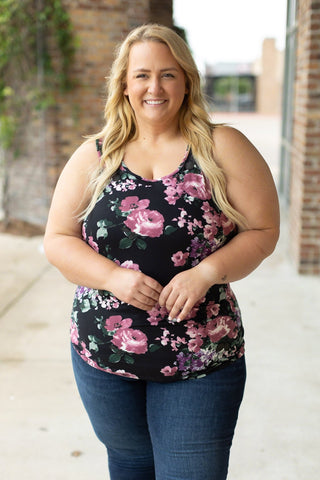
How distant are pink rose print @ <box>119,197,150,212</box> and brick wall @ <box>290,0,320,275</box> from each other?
4.25 metres

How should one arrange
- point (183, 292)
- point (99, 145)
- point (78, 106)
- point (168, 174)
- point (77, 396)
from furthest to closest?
point (78, 106), point (77, 396), point (99, 145), point (168, 174), point (183, 292)

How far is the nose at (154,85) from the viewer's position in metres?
1.77

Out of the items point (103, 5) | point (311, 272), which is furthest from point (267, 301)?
point (103, 5)

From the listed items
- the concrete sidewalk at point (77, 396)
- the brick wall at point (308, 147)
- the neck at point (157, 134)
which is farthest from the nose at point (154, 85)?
the brick wall at point (308, 147)

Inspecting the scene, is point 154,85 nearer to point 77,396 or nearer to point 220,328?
point 220,328

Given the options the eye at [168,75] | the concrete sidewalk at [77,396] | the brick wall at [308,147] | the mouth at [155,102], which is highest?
the eye at [168,75]

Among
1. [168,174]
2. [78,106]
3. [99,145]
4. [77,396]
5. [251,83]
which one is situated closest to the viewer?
[168,174]

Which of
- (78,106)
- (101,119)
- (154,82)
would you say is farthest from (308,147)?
(154,82)

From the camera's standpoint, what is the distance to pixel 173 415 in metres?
1.74

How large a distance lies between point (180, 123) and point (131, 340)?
64 cm

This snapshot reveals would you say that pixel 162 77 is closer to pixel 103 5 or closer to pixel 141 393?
pixel 141 393

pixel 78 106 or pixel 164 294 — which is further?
pixel 78 106

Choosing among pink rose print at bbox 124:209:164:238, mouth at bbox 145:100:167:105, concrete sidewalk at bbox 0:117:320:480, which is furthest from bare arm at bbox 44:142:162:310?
concrete sidewalk at bbox 0:117:320:480

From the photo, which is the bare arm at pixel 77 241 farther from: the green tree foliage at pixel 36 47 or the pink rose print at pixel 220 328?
the green tree foliage at pixel 36 47
